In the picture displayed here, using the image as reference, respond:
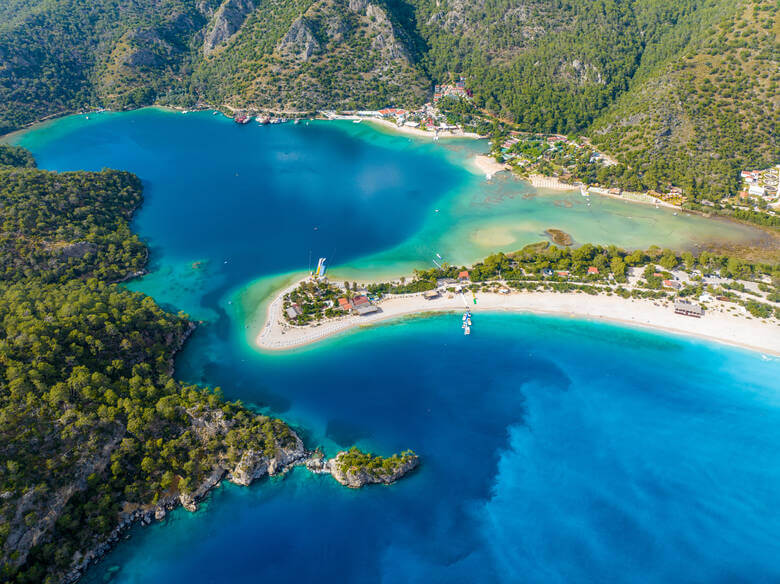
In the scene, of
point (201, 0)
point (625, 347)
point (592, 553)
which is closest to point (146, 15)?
point (201, 0)

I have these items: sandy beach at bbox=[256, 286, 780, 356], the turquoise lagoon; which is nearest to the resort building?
sandy beach at bbox=[256, 286, 780, 356]

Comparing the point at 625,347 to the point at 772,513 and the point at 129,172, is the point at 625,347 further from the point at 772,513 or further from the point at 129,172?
the point at 129,172

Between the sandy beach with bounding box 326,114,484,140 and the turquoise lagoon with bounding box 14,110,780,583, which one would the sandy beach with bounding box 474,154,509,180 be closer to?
the sandy beach with bounding box 326,114,484,140

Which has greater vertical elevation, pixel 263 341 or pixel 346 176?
pixel 346 176

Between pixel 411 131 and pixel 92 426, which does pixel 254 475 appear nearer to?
pixel 92 426

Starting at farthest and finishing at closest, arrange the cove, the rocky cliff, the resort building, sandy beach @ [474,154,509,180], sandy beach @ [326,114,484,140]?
the rocky cliff, sandy beach @ [326,114,484,140], sandy beach @ [474,154,509,180], the resort building, the cove
